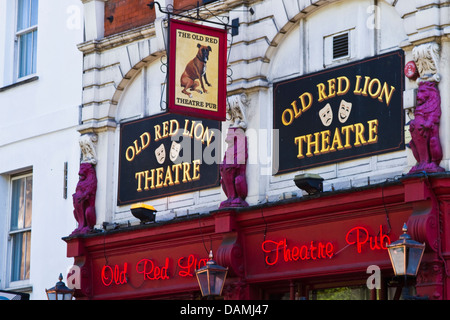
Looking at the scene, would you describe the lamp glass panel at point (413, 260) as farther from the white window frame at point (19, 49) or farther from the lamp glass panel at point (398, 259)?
the white window frame at point (19, 49)

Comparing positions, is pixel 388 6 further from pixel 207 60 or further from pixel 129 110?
pixel 129 110

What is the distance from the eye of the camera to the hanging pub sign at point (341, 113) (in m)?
17.7

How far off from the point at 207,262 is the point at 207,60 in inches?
128

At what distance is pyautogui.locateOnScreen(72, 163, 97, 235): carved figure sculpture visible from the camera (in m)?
22.0

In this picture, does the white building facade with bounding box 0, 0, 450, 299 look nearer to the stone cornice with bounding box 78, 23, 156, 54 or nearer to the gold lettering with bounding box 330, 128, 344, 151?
the stone cornice with bounding box 78, 23, 156, 54

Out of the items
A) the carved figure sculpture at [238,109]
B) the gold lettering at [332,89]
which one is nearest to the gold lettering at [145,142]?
the carved figure sculpture at [238,109]

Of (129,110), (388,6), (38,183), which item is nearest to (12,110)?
(38,183)

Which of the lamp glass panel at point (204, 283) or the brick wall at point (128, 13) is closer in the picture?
the lamp glass panel at point (204, 283)

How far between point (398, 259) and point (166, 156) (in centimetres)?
668

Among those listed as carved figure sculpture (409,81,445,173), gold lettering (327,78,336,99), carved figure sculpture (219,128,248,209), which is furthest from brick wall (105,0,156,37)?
carved figure sculpture (409,81,445,173)

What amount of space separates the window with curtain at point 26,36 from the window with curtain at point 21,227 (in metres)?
2.31

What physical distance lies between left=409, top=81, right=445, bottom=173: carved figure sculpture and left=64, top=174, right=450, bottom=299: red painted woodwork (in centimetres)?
32

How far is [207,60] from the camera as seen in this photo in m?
19.1

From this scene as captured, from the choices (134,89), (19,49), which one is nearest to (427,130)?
(134,89)
